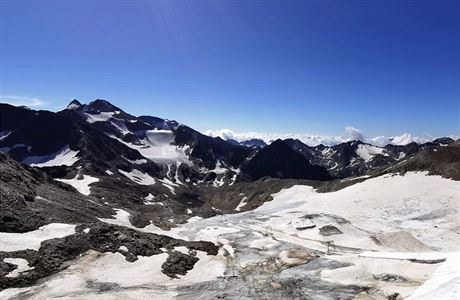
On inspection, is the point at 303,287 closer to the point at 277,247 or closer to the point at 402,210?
the point at 277,247

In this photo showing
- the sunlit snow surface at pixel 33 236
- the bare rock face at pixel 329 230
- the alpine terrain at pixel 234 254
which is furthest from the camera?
the bare rock face at pixel 329 230

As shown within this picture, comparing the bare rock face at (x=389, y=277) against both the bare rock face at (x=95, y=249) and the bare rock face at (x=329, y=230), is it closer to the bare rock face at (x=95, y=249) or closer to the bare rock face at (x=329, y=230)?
the bare rock face at (x=95, y=249)

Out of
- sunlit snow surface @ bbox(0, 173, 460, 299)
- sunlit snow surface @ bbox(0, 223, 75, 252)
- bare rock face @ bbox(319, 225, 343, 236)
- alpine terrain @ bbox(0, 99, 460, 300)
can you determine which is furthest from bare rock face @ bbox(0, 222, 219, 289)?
bare rock face @ bbox(319, 225, 343, 236)

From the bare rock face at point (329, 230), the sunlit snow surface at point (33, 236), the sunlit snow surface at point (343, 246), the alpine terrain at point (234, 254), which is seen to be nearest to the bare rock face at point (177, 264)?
the alpine terrain at point (234, 254)

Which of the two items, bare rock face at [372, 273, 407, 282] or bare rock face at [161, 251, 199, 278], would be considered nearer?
bare rock face at [372, 273, 407, 282]

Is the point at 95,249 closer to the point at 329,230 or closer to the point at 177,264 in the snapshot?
the point at 177,264

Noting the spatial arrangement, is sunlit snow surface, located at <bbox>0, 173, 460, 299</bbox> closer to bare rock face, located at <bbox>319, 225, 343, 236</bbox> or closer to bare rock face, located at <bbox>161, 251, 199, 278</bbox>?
bare rock face, located at <bbox>161, 251, 199, 278</bbox>

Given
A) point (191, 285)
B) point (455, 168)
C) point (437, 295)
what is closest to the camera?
point (437, 295)

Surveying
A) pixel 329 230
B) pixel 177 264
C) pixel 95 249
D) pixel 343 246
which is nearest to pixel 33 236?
pixel 95 249

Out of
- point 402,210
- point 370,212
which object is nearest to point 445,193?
point 402,210
